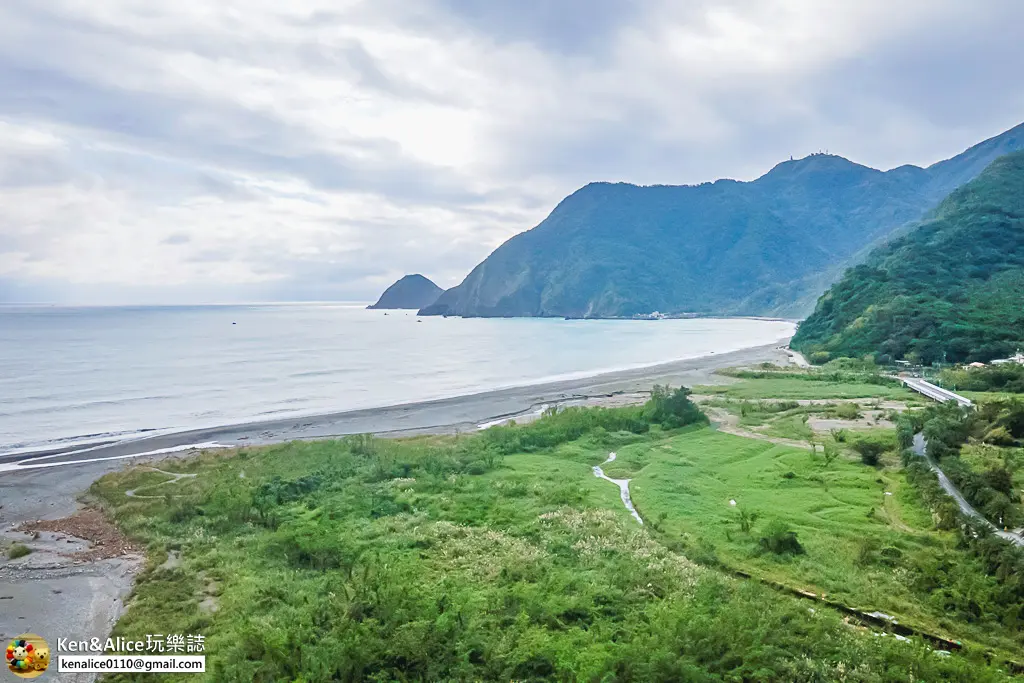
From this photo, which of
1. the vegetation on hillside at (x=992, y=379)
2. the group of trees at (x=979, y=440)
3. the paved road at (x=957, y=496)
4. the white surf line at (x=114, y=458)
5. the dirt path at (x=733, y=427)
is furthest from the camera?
the vegetation on hillside at (x=992, y=379)

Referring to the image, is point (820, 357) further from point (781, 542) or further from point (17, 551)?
point (17, 551)

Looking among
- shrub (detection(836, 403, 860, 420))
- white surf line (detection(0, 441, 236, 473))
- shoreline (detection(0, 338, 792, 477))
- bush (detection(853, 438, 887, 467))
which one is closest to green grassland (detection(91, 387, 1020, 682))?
bush (detection(853, 438, 887, 467))

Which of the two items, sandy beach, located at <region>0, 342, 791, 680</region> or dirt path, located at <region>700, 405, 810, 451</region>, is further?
dirt path, located at <region>700, 405, 810, 451</region>

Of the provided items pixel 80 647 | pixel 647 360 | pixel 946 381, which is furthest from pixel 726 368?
pixel 80 647

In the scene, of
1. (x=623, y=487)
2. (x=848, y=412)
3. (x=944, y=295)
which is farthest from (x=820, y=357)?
(x=623, y=487)

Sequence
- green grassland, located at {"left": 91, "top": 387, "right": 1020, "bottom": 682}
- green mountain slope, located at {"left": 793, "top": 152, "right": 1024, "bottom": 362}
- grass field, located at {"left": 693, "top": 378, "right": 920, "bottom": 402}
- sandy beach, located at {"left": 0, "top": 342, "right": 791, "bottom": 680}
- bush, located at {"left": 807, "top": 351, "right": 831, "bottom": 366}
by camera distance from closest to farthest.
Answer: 1. green grassland, located at {"left": 91, "top": 387, "right": 1020, "bottom": 682}
2. sandy beach, located at {"left": 0, "top": 342, "right": 791, "bottom": 680}
3. grass field, located at {"left": 693, "top": 378, "right": 920, "bottom": 402}
4. green mountain slope, located at {"left": 793, "top": 152, "right": 1024, "bottom": 362}
5. bush, located at {"left": 807, "top": 351, "right": 831, "bottom": 366}

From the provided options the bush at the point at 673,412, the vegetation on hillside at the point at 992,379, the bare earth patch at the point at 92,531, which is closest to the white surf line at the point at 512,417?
the bush at the point at 673,412

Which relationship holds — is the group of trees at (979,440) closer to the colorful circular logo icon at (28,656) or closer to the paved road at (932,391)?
the paved road at (932,391)

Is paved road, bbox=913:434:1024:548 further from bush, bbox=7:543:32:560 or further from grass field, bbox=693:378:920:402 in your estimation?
bush, bbox=7:543:32:560
